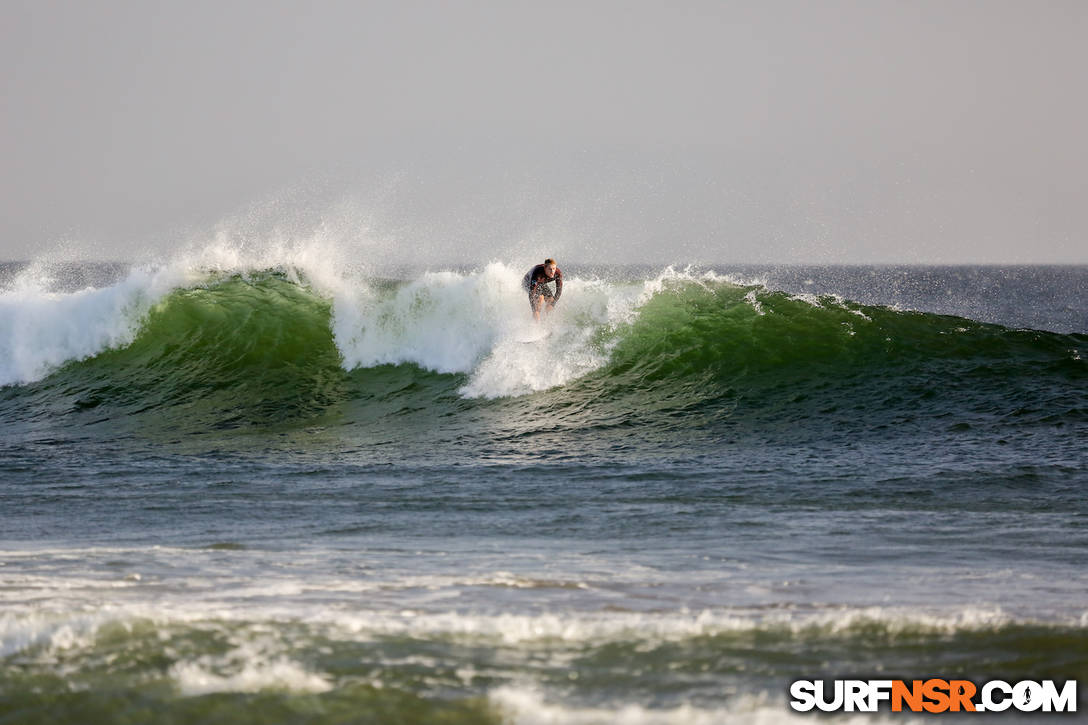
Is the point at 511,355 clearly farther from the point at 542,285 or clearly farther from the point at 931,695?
the point at 931,695

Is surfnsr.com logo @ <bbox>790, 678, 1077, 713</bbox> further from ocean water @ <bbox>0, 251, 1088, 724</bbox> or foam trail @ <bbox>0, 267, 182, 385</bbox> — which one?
foam trail @ <bbox>0, 267, 182, 385</bbox>

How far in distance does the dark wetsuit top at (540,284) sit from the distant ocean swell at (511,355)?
19.1 inches

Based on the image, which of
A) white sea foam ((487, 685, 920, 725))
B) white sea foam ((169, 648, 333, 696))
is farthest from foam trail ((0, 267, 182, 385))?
white sea foam ((487, 685, 920, 725))

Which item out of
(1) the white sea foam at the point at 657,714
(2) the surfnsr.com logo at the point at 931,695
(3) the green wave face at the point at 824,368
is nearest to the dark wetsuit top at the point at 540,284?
(3) the green wave face at the point at 824,368

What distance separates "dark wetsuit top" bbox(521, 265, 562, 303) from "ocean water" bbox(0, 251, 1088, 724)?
1.61ft

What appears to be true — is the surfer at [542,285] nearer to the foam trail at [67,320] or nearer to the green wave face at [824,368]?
the green wave face at [824,368]

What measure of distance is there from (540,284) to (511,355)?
1.34 meters

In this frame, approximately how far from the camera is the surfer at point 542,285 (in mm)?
15516

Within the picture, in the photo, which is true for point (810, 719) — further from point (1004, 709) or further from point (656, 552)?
point (656, 552)

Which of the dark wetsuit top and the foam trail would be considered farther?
the foam trail

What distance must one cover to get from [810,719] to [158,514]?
5632 millimetres

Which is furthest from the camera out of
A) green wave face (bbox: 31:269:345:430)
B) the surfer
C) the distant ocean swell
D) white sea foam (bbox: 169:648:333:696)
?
the surfer

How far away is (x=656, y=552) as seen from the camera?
250 inches

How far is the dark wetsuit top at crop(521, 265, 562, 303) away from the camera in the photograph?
51.0 ft
